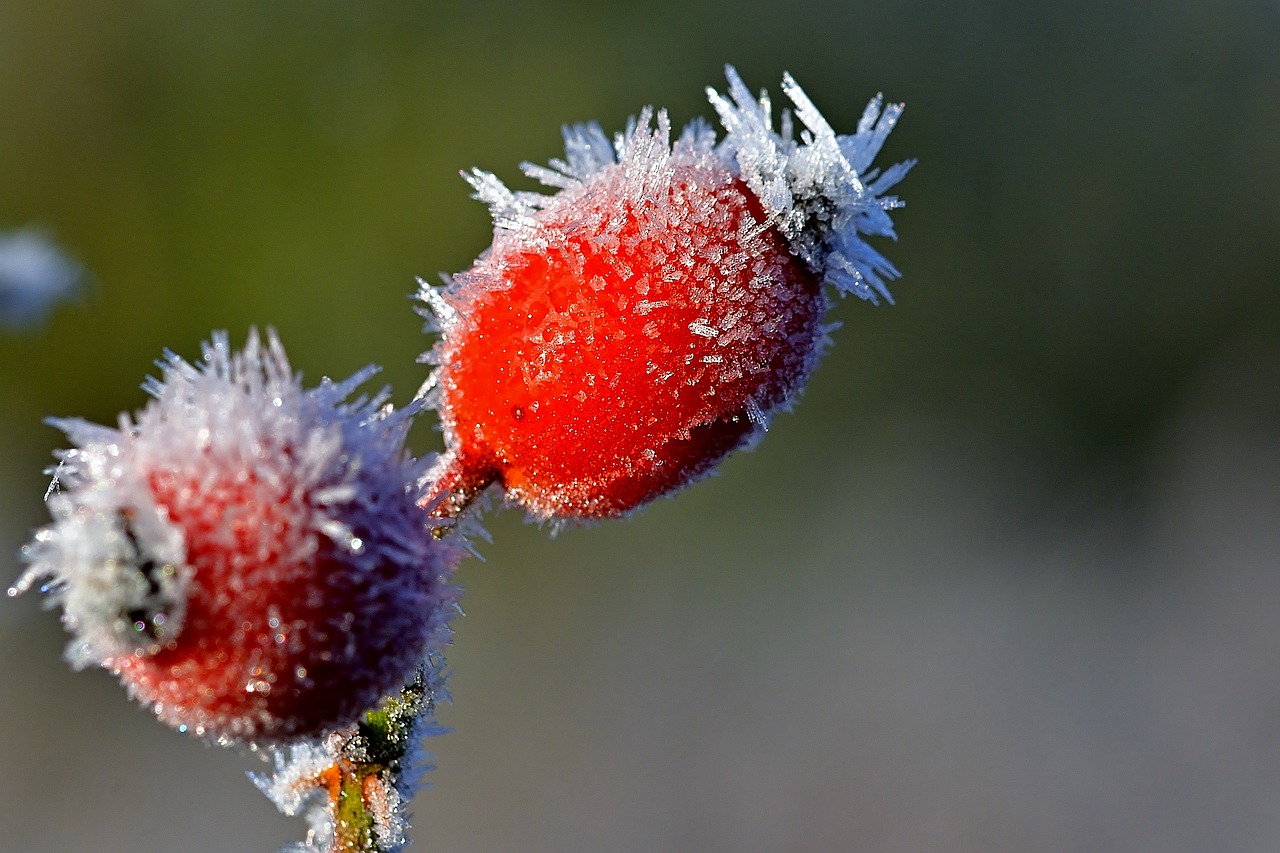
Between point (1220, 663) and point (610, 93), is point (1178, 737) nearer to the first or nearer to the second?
point (1220, 663)

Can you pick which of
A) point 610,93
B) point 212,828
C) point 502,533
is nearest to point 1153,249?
point 610,93

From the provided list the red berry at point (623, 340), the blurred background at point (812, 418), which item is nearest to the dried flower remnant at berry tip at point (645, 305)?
the red berry at point (623, 340)

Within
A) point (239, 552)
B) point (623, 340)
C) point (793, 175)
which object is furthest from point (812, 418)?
point (239, 552)

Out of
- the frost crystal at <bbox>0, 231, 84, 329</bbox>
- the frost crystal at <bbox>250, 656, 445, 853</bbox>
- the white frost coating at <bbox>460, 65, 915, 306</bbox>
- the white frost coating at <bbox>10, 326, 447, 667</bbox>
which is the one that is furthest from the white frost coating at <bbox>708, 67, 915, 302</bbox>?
the frost crystal at <bbox>0, 231, 84, 329</bbox>

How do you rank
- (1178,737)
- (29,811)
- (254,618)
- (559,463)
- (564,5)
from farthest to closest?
(564,5), (1178,737), (29,811), (559,463), (254,618)

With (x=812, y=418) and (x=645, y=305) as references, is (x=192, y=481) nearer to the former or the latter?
(x=645, y=305)
